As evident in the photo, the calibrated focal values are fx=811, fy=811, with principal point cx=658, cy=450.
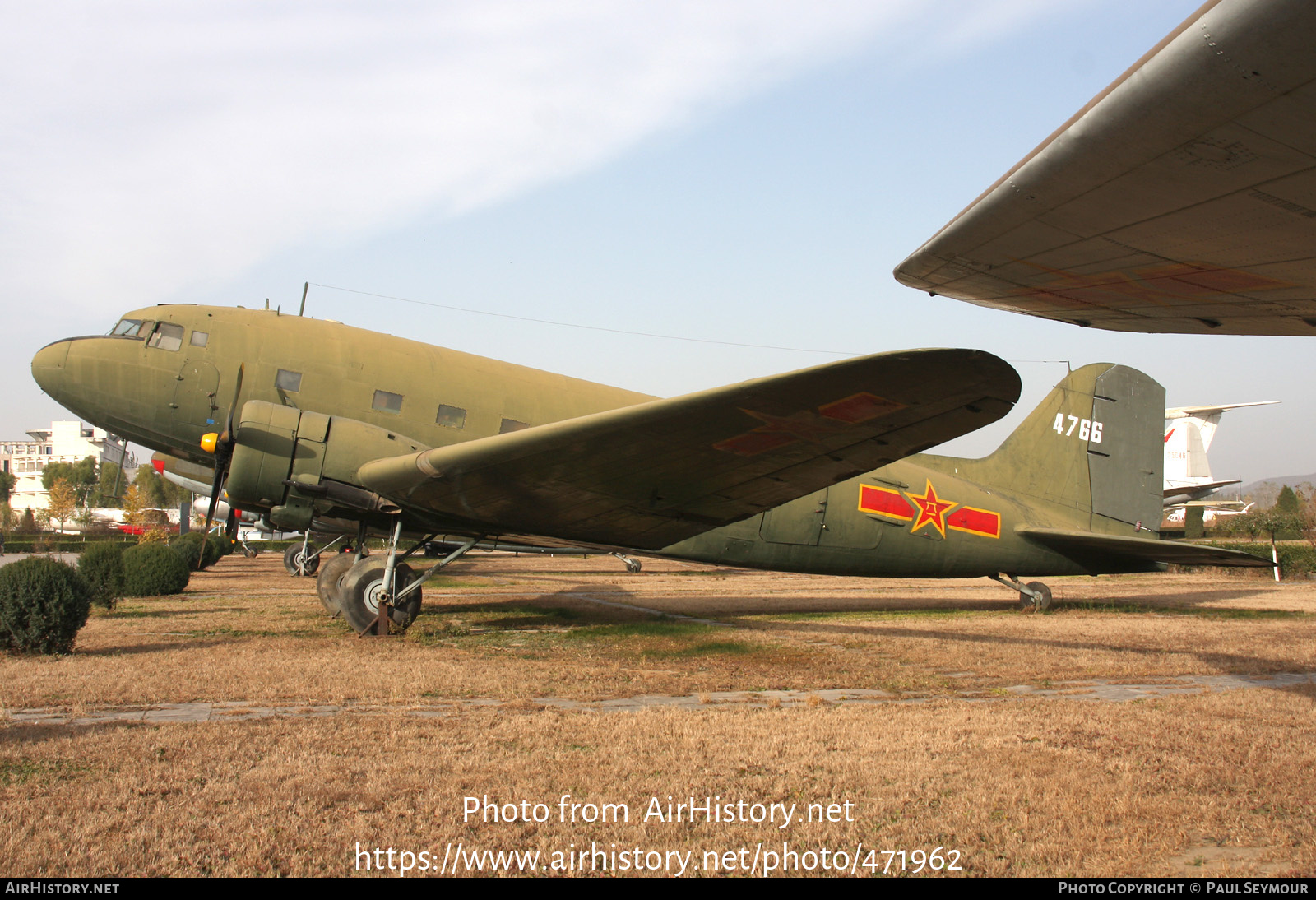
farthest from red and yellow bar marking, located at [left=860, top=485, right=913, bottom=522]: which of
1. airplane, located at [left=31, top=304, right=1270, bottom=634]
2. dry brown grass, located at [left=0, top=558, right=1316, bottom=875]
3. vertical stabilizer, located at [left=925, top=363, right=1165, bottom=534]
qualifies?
vertical stabilizer, located at [left=925, top=363, right=1165, bottom=534]

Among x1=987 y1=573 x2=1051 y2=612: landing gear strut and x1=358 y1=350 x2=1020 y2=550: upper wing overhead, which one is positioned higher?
x1=358 y1=350 x2=1020 y2=550: upper wing overhead

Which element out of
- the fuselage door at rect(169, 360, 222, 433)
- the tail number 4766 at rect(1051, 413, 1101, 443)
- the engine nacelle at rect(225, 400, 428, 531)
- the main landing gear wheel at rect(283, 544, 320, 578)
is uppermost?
the tail number 4766 at rect(1051, 413, 1101, 443)

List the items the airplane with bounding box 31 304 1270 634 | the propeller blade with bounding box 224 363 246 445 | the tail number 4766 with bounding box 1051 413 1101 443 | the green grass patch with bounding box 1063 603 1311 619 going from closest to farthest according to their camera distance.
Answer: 1. the airplane with bounding box 31 304 1270 634
2. the propeller blade with bounding box 224 363 246 445
3. the green grass patch with bounding box 1063 603 1311 619
4. the tail number 4766 with bounding box 1051 413 1101 443

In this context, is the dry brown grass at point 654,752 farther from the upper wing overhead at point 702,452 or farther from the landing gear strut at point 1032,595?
the landing gear strut at point 1032,595

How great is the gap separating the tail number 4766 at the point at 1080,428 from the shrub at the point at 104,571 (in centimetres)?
1713

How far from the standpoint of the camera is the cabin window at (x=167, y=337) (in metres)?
10.8

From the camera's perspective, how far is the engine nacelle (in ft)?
32.1

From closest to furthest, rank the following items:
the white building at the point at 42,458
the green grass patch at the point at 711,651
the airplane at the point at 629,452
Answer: the airplane at the point at 629,452, the green grass patch at the point at 711,651, the white building at the point at 42,458

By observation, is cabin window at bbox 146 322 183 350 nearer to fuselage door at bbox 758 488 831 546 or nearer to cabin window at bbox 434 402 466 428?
cabin window at bbox 434 402 466 428

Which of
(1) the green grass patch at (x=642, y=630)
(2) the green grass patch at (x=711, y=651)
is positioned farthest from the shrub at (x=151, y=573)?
(2) the green grass patch at (x=711, y=651)

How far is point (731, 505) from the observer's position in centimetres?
952

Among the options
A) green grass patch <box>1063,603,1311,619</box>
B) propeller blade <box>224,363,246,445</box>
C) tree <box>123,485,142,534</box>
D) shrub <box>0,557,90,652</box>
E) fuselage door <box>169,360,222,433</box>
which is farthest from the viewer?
tree <box>123,485,142,534</box>

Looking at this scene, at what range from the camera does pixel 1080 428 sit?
1541cm

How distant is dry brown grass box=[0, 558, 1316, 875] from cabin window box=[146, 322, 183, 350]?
381cm
